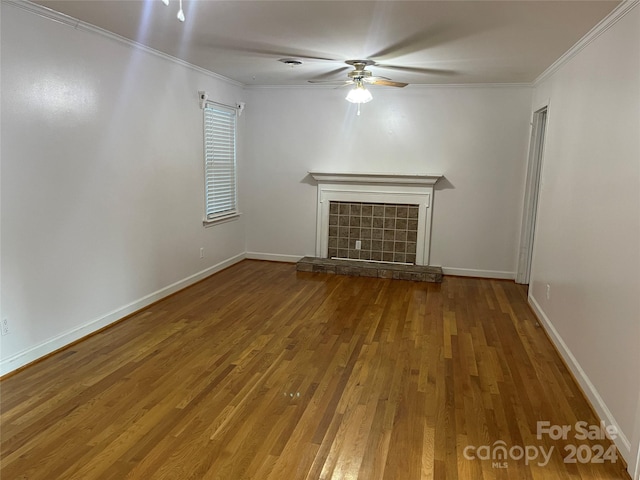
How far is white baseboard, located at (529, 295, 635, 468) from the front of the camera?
7.57 feet

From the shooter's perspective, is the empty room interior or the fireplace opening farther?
the fireplace opening

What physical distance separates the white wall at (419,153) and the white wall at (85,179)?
1.45 m

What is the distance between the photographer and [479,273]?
19.2ft

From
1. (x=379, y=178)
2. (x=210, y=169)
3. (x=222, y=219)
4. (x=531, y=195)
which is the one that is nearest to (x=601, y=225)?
(x=531, y=195)

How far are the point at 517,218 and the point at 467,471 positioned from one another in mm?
4089

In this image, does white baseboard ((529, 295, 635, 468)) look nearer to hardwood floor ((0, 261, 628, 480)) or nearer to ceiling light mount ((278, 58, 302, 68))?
hardwood floor ((0, 261, 628, 480))

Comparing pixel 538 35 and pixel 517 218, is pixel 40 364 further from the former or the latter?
pixel 517 218

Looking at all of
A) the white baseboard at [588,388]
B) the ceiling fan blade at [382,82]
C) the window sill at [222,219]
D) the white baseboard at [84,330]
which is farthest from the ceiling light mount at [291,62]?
the white baseboard at [588,388]

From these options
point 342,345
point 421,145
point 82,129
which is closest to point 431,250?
point 421,145

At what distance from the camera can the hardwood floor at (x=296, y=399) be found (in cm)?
224

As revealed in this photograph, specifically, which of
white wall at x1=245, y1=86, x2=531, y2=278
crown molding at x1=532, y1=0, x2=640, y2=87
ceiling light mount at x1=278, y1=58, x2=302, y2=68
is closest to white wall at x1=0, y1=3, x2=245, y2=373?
ceiling light mount at x1=278, y1=58, x2=302, y2=68

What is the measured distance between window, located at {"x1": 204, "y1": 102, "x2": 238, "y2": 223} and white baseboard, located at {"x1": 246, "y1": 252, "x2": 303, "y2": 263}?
2.46 ft

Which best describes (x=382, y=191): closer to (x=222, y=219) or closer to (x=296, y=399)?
(x=222, y=219)

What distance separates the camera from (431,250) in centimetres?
597
